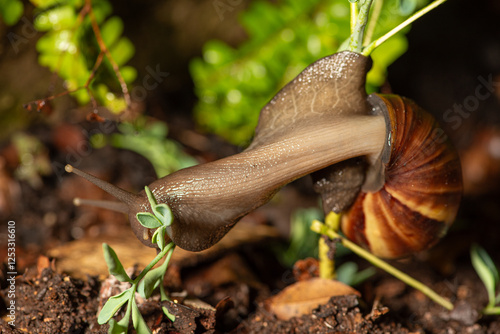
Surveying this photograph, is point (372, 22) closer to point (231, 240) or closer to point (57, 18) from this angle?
point (231, 240)

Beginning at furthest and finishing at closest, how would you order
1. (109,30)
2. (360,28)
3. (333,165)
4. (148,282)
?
(109,30), (333,165), (360,28), (148,282)

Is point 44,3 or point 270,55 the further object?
point 270,55

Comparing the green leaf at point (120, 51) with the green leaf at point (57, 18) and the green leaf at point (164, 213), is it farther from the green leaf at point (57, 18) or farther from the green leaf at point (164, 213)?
the green leaf at point (164, 213)

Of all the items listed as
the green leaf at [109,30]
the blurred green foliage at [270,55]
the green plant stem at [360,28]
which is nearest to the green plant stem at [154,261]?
the green plant stem at [360,28]

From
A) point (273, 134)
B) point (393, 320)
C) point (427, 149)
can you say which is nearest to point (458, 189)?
point (427, 149)

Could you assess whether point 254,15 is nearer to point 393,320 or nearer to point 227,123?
point 227,123

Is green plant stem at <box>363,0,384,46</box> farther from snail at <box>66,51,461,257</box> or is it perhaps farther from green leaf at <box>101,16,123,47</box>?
green leaf at <box>101,16,123,47</box>

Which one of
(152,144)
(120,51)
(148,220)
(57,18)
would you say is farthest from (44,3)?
(148,220)
